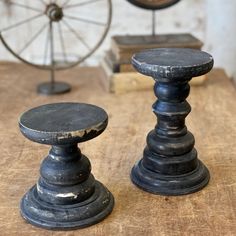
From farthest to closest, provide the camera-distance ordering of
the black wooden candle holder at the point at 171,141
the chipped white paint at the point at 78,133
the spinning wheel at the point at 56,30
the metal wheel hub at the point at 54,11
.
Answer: the spinning wheel at the point at 56,30 → the metal wheel hub at the point at 54,11 → the black wooden candle holder at the point at 171,141 → the chipped white paint at the point at 78,133

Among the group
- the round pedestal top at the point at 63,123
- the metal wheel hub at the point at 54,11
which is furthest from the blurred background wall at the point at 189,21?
the round pedestal top at the point at 63,123

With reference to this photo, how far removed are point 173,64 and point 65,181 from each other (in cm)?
27

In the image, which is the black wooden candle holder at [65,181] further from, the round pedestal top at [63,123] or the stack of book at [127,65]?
the stack of book at [127,65]

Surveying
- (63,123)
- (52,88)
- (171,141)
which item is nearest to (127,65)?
(52,88)

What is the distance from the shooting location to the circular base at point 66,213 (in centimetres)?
79

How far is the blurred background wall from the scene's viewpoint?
1856 mm

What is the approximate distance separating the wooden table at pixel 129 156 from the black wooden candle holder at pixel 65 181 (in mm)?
20

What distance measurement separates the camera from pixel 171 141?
91 centimetres

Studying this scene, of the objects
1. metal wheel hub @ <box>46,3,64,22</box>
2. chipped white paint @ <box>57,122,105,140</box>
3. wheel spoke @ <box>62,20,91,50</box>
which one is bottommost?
wheel spoke @ <box>62,20,91,50</box>

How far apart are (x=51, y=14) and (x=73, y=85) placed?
0.78 ft

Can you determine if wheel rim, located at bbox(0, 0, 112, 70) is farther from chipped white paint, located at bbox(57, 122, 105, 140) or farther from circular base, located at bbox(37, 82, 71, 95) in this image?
chipped white paint, located at bbox(57, 122, 105, 140)

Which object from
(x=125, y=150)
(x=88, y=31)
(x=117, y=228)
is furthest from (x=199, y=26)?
(x=117, y=228)

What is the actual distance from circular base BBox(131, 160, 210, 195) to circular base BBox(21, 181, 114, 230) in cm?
10

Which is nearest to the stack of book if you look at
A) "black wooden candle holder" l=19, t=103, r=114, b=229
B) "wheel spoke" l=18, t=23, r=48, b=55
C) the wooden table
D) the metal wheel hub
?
the wooden table
